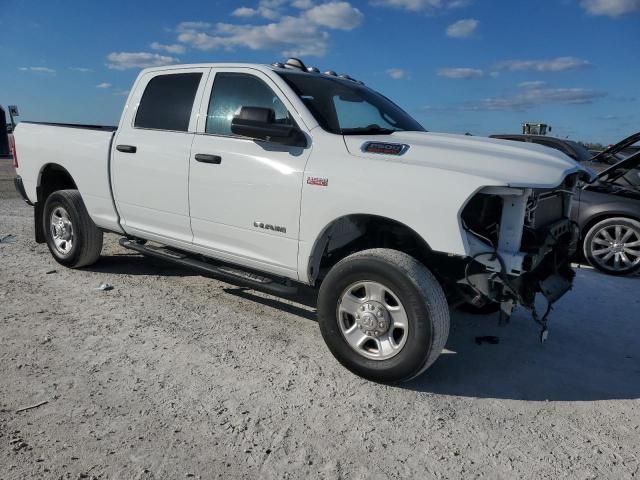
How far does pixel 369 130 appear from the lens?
4105mm

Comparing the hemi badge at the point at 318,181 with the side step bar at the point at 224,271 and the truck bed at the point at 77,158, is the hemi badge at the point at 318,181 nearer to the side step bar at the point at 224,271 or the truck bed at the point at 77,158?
the side step bar at the point at 224,271

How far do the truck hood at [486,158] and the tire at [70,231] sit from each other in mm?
3205

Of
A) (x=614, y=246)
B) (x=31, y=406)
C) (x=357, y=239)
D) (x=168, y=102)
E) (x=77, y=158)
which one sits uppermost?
(x=168, y=102)

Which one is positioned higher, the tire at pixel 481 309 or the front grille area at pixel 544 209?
the front grille area at pixel 544 209

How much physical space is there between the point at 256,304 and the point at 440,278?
72.1 inches

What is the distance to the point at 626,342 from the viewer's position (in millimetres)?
4336

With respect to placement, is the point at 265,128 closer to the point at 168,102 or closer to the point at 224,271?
the point at 224,271

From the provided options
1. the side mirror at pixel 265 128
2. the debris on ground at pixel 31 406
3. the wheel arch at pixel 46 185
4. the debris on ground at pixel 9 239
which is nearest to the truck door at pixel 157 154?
the side mirror at pixel 265 128

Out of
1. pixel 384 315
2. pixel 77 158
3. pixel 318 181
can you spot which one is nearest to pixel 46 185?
pixel 77 158

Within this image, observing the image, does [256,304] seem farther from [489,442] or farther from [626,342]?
[626,342]

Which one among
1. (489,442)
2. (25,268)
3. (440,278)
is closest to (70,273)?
(25,268)

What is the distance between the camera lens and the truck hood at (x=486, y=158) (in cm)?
307

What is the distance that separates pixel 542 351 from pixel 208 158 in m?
3.01

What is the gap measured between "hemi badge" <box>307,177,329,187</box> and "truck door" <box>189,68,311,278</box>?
0.29 ft
